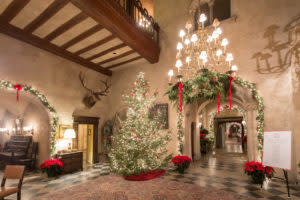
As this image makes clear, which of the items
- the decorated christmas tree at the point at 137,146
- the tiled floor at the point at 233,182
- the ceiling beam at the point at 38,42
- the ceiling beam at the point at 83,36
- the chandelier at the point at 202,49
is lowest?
the tiled floor at the point at 233,182

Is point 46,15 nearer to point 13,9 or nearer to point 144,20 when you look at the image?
point 13,9

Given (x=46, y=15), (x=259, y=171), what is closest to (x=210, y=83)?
(x=259, y=171)

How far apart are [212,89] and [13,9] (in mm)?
6040

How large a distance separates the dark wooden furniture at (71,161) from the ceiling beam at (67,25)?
4.30m

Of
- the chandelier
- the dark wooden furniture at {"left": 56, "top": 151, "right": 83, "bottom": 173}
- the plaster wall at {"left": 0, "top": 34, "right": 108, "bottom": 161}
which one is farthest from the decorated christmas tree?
the plaster wall at {"left": 0, "top": 34, "right": 108, "bottom": 161}

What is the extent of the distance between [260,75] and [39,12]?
23.4 feet

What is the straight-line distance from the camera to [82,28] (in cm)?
559

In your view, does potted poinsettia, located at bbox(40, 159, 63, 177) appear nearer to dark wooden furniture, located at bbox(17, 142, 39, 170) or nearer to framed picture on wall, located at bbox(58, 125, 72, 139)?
framed picture on wall, located at bbox(58, 125, 72, 139)

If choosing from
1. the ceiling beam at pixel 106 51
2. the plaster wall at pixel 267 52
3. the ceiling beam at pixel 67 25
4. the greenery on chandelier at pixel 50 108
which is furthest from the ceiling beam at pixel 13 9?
the plaster wall at pixel 267 52

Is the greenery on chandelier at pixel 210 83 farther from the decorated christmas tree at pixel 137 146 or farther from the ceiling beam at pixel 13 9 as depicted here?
the ceiling beam at pixel 13 9

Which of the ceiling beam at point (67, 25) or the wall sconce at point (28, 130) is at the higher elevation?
the ceiling beam at point (67, 25)

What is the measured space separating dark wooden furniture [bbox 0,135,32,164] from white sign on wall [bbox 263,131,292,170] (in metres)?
8.56

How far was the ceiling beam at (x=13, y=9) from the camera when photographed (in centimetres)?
454

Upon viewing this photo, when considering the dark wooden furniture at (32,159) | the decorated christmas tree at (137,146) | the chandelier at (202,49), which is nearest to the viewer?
the chandelier at (202,49)
